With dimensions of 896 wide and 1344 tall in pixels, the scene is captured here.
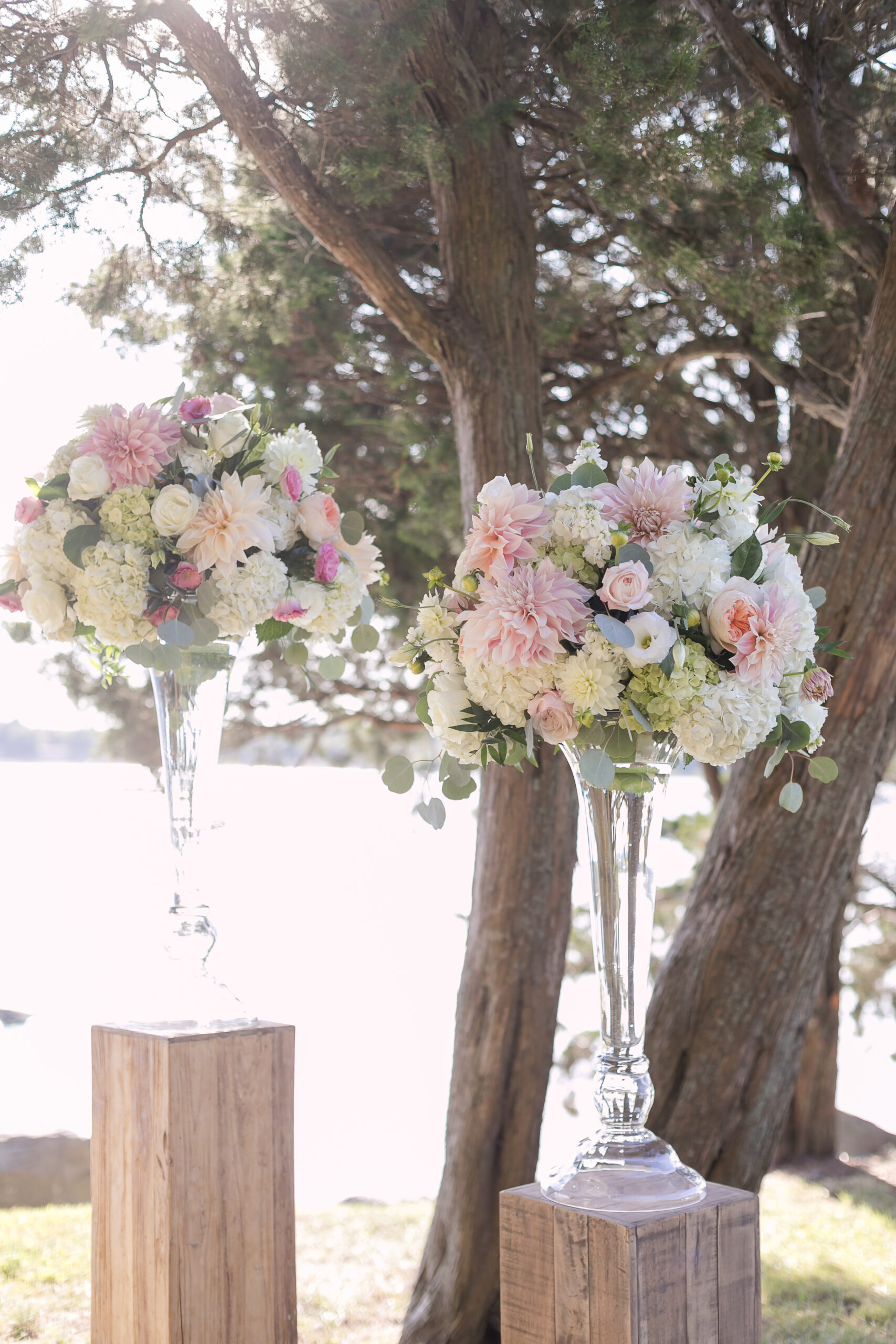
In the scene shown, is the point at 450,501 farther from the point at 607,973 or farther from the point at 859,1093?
the point at 859,1093

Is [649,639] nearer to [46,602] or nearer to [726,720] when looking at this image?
[726,720]

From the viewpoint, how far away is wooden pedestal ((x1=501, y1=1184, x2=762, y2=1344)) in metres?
1.31

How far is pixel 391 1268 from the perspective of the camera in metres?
3.48

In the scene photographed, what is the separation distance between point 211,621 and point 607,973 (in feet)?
2.67

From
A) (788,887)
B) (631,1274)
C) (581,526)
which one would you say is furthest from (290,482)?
(788,887)

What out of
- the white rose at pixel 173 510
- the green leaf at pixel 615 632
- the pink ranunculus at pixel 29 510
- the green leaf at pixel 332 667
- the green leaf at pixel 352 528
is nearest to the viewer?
the green leaf at pixel 615 632

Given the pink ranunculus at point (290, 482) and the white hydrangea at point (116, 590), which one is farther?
the pink ranunculus at point (290, 482)

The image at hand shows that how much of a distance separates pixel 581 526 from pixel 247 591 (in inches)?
24.8

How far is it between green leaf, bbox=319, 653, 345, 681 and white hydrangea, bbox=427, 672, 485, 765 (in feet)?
2.15

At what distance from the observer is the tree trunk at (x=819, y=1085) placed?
446 cm

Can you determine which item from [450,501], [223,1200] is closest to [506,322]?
[450,501]

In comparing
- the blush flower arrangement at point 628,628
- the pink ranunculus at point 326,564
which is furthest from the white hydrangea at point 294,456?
the blush flower arrangement at point 628,628

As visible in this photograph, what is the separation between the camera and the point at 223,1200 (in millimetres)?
1796

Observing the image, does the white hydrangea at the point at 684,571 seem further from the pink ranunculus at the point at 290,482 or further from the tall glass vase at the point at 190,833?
the tall glass vase at the point at 190,833
